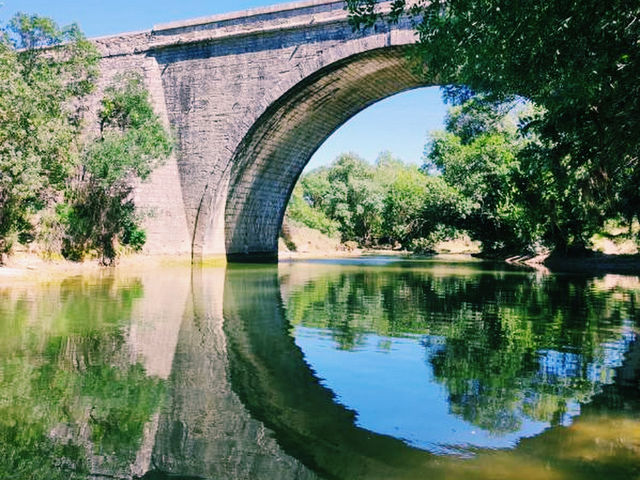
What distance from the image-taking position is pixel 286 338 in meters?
7.71

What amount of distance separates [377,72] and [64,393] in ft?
63.1

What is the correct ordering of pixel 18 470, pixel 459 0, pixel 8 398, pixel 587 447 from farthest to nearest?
1. pixel 459 0
2. pixel 8 398
3. pixel 587 447
4. pixel 18 470

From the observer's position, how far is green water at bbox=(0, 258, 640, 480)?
3.71m

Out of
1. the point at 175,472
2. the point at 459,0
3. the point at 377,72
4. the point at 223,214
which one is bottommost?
the point at 175,472

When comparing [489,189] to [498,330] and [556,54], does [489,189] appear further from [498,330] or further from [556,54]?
[556,54]

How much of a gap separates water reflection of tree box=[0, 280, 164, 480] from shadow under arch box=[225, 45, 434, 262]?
14.7 metres

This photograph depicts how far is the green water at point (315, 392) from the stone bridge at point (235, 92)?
12.7 metres

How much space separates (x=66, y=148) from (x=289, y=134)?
9679mm

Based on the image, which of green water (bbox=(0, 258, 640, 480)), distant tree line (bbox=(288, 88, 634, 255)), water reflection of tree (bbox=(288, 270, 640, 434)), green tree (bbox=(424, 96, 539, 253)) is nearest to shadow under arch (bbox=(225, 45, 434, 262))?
distant tree line (bbox=(288, 88, 634, 255))

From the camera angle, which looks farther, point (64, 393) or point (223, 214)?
point (223, 214)

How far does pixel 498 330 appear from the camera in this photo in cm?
852

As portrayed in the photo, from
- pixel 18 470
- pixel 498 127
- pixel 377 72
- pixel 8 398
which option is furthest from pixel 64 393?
pixel 498 127

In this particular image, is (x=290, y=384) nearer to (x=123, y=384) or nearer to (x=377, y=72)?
(x=123, y=384)

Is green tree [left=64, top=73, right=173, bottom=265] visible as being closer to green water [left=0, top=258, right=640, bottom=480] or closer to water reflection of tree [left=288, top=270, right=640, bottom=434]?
water reflection of tree [left=288, top=270, right=640, bottom=434]
